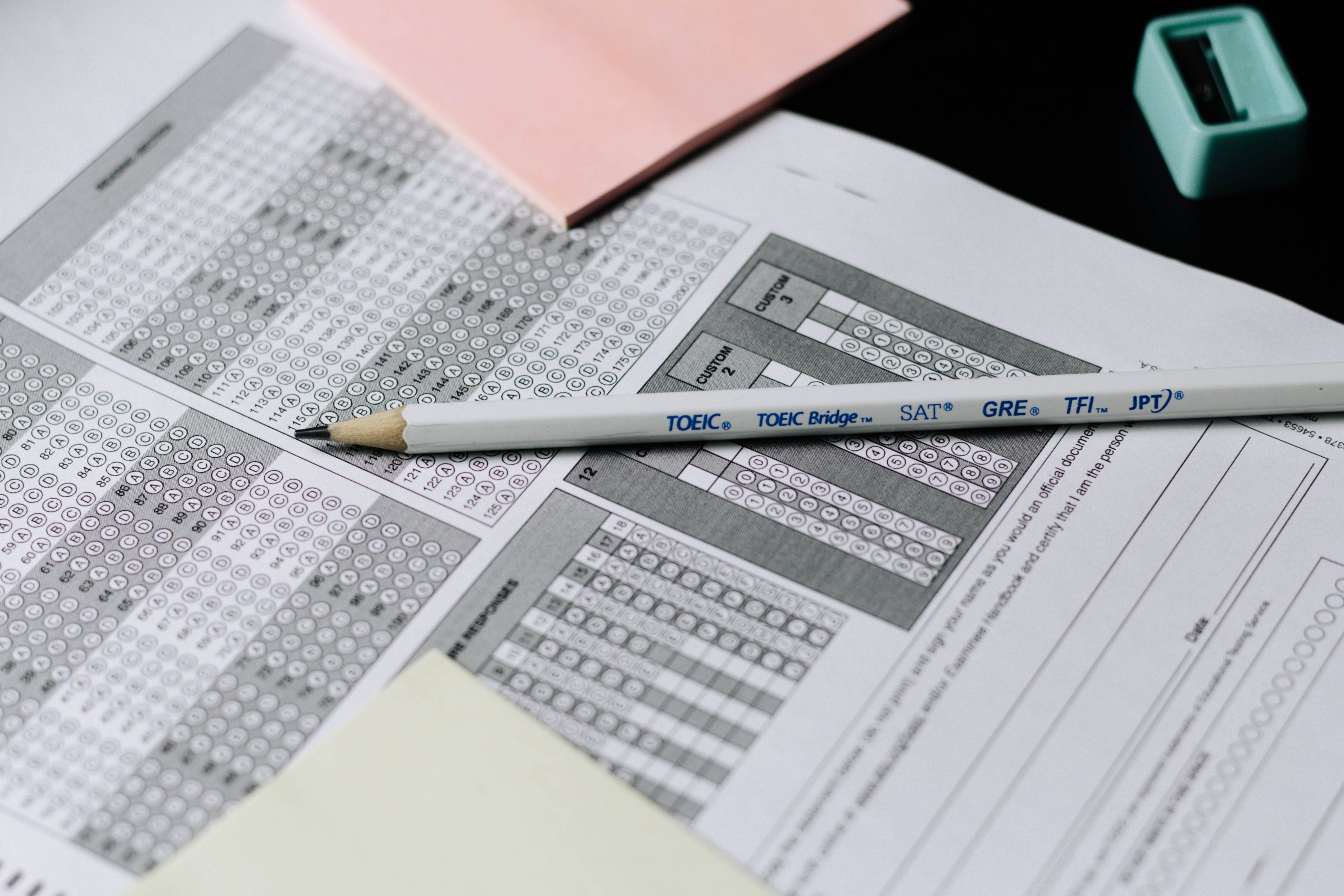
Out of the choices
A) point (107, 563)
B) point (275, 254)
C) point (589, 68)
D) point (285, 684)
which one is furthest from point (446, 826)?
point (589, 68)

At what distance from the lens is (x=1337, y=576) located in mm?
499

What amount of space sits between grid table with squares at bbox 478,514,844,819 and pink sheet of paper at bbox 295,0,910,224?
22 centimetres

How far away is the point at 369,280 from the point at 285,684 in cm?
23

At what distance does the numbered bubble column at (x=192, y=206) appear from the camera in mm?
613

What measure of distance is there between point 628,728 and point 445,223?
31cm

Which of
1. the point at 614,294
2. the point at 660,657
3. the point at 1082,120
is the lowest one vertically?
the point at 660,657

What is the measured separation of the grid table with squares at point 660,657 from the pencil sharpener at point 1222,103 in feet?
1.08

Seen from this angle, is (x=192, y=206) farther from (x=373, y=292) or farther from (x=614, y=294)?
(x=614, y=294)

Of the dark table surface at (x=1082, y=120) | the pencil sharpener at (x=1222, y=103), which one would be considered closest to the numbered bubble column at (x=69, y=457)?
the dark table surface at (x=1082, y=120)

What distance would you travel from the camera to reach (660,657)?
490mm

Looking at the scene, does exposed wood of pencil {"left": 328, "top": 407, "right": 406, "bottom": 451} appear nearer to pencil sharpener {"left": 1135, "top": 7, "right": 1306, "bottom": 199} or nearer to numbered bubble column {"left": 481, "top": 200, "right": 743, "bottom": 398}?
numbered bubble column {"left": 481, "top": 200, "right": 743, "bottom": 398}

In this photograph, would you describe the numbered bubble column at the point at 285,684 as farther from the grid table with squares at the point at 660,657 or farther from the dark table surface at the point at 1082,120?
the dark table surface at the point at 1082,120

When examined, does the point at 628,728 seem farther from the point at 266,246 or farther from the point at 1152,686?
the point at 266,246

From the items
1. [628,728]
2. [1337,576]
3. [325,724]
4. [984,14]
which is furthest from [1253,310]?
[325,724]
